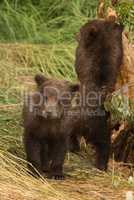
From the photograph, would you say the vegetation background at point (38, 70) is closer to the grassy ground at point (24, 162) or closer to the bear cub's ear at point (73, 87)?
the grassy ground at point (24, 162)

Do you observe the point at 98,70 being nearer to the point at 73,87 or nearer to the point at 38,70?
the point at 73,87

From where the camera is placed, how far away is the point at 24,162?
246 inches

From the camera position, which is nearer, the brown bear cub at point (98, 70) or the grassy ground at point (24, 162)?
the grassy ground at point (24, 162)

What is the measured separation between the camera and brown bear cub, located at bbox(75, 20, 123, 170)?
663 cm

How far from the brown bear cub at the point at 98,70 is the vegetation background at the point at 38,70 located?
187 millimetres

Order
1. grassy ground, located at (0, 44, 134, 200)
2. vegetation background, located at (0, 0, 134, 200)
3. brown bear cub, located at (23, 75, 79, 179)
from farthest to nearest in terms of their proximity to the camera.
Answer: brown bear cub, located at (23, 75, 79, 179), vegetation background, located at (0, 0, 134, 200), grassy ground, located at (0, 44, 134, 200)

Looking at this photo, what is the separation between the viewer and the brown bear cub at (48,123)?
594cm

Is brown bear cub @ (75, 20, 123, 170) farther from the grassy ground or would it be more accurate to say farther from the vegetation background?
the grassy ground

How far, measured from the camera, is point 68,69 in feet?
29.1

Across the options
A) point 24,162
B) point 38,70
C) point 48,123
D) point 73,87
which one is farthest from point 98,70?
point 38,70

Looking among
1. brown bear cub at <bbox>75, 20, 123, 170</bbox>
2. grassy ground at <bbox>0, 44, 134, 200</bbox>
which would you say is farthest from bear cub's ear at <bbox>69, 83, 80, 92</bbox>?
grassy ground at <bbox>0, 44, 134, 200</bbox>

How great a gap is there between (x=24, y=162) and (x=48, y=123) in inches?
17.7

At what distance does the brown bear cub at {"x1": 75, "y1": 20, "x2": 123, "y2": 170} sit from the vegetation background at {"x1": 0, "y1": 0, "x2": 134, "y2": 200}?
0.61 feet

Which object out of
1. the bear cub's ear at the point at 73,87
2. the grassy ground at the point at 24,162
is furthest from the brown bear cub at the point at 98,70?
the bear cub's ear at the point at 73,87
